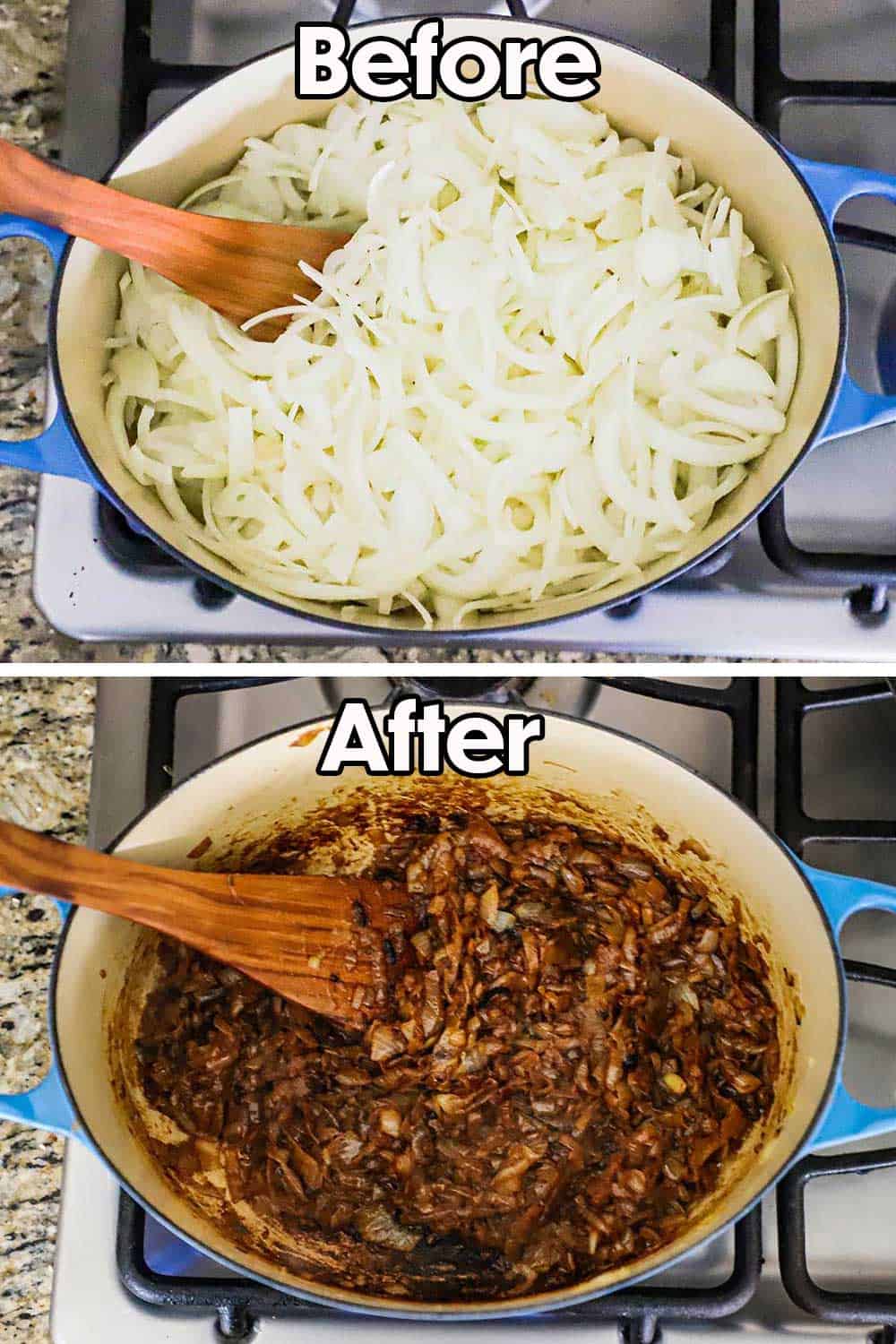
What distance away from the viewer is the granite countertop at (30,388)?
0.91 m

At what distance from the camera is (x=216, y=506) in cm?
88

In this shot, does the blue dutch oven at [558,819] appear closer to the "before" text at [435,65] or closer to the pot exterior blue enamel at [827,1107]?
the pot exterior blue enamel at [827,1107]

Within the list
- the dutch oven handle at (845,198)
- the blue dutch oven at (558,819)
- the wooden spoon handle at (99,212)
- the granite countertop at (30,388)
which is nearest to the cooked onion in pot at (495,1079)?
the blue dutch oven at (558,819)

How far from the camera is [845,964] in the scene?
898 mm

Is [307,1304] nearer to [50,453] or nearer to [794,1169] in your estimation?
[794,1169]

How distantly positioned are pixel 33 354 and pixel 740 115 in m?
0.53

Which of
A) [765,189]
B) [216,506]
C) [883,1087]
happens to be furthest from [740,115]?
[883,1087]

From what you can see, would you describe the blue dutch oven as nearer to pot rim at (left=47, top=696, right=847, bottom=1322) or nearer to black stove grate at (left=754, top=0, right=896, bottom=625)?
pot rim at (left=47, top=696, right=847, bottom=1322)

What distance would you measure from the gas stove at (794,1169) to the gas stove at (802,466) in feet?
0.31

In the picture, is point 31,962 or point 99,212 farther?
point 31,962

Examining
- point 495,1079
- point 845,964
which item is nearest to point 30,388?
point 495,1079

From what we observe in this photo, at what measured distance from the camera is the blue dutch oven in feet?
2.57

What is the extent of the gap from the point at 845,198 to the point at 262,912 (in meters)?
0.61

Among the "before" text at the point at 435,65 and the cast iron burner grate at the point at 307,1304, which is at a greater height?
the "before" text at the point at 435,65
